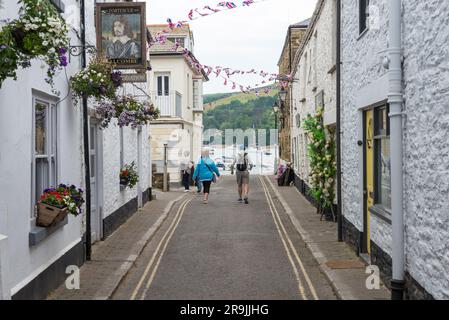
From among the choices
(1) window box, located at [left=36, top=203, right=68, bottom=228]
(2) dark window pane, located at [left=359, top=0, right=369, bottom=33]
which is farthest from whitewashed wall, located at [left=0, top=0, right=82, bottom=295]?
(2) dark window pane, located at [left=359, top=0, right=369, bottom=33]

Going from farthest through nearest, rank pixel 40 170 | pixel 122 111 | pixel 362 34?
pixel 122 111 → pixel 362 34 → pixel 40 170

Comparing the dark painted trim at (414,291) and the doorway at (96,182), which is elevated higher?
the doorway at (96,182)

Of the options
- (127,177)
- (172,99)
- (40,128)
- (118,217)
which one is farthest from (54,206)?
(172,99)

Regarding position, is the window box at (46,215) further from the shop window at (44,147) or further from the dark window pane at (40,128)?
the dark window pane at (40,128)

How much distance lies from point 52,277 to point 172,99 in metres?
20.3

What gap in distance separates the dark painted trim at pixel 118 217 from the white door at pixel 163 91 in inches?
464

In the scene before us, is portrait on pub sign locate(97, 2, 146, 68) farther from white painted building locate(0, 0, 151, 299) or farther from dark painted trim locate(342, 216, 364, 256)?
dark painted trim locate(342, 216, 364, 256)

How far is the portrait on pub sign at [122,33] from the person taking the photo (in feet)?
31.6

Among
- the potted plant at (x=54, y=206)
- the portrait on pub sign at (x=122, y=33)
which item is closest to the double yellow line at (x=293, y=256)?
→ the potted plant at (x=54, y=206)

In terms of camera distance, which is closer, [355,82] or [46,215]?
[46,215]

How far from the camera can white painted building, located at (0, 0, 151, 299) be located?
577 centimetres

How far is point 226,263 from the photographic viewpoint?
9336mm

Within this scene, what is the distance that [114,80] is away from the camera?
8781mm

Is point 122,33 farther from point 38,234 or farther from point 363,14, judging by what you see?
point 38,234
